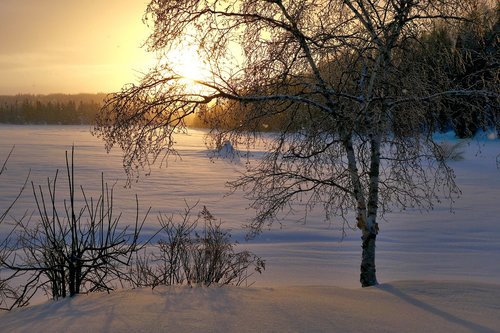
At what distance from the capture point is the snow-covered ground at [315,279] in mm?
4066

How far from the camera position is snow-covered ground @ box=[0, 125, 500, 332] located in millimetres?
4066

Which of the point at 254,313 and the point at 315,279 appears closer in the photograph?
the point at 254,313

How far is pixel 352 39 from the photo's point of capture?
642cm

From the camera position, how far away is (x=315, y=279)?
33.9ft

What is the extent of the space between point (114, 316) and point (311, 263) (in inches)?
321

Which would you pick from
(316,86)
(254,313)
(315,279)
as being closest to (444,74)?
(316,86)

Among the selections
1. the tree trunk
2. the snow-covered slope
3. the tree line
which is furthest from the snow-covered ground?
the tree line

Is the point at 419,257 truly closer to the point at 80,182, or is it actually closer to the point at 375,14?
the point at 375,14

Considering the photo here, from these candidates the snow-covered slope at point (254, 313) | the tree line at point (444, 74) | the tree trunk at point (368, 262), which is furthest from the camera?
the tree trunk at point (368, 262)

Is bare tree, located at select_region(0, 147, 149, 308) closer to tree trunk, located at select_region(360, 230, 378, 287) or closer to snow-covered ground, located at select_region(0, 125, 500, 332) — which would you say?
snow-covered ground, located at select_region(0, 125, 500, 332)

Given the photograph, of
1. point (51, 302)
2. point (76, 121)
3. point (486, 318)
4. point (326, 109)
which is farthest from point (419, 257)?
point (76, 121)

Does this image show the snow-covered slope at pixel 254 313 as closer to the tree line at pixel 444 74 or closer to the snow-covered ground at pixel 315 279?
the snow-covered ground at pixel 315 279

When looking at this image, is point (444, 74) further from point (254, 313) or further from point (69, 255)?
point (69, 255)

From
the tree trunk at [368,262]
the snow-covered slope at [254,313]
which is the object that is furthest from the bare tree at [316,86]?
the snow-covered slope at [254,313]
